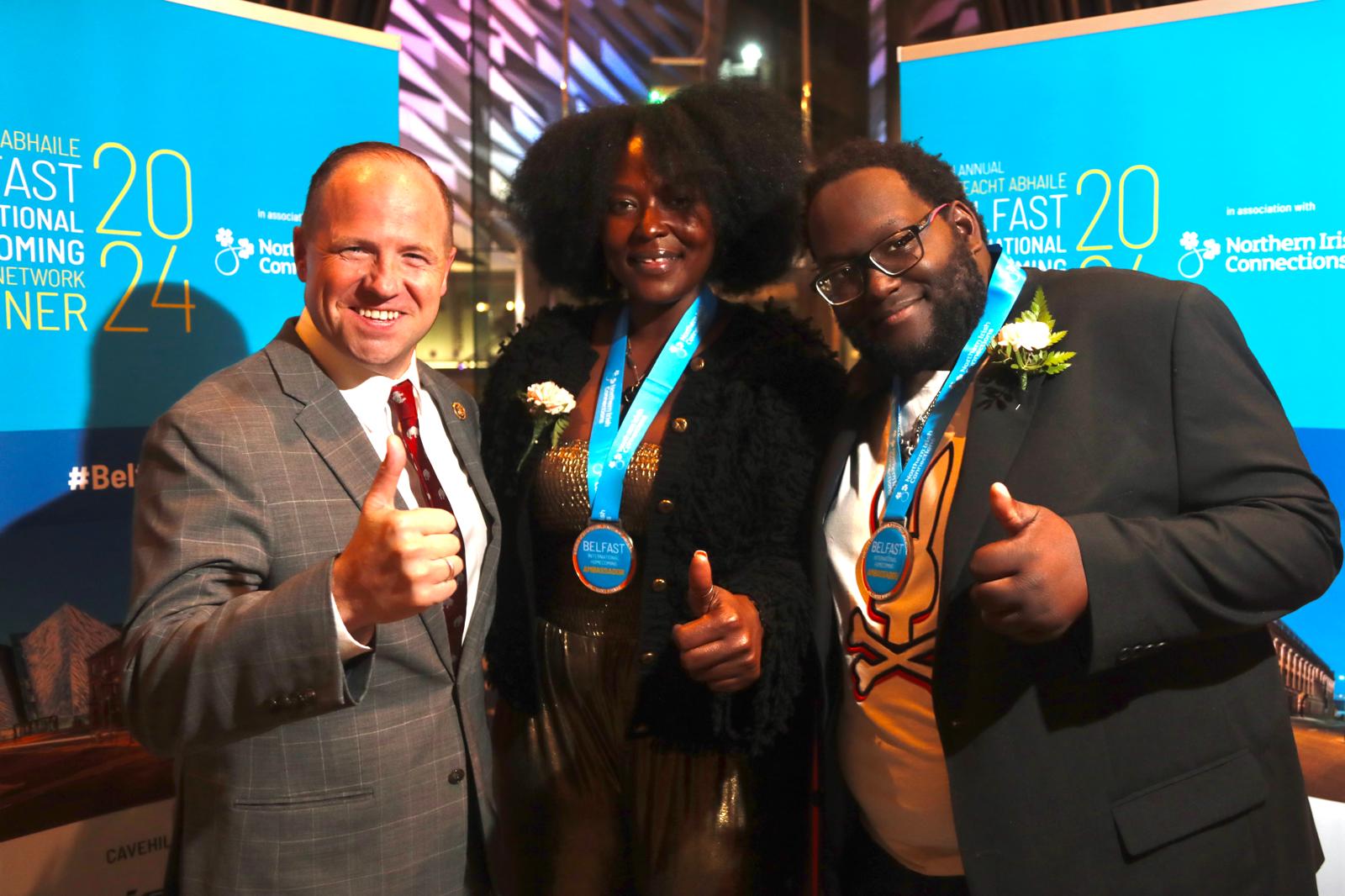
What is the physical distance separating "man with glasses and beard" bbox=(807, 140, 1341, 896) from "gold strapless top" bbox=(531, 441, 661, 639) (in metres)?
0.52

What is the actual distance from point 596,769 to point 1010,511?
3.98 feet

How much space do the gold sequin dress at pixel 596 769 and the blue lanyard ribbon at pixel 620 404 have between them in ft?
0.11

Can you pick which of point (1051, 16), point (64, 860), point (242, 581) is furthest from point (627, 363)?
point (1051, 16)

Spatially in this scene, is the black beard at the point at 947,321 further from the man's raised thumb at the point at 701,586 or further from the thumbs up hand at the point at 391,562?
the thumbs up hand at the point at 391,562

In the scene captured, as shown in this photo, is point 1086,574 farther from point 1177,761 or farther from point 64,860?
point 64,860

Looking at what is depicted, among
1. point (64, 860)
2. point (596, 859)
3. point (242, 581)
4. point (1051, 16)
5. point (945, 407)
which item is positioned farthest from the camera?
point (1051, 16)

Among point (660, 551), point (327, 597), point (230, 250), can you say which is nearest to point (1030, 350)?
point (660, 551)

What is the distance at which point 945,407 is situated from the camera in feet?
6.58

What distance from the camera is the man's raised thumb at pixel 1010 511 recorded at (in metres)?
1.54

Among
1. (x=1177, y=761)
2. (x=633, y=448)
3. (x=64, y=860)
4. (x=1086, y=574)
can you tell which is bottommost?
(x=64, y=860)

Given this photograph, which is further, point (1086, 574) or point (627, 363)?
point (627, 363)

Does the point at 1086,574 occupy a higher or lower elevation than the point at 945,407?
lower

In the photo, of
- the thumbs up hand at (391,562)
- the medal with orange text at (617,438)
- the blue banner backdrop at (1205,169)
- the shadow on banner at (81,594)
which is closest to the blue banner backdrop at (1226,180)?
the blue banner backdrop at (1205,169)

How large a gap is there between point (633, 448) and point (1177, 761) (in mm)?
1239
